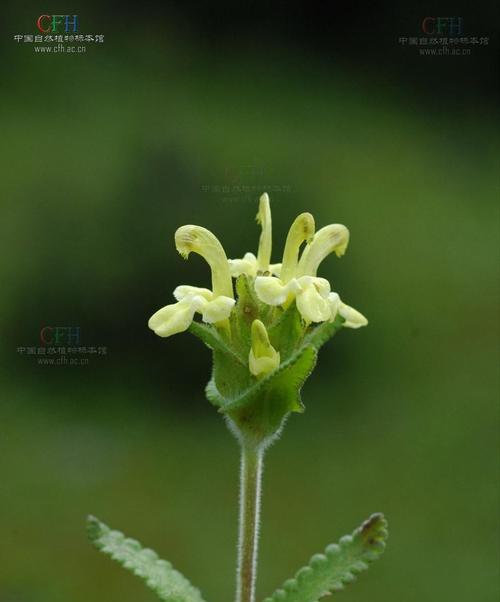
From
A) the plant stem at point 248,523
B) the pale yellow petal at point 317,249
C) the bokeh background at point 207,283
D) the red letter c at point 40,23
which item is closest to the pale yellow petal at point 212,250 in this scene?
the pale yellow petal at point 317,249

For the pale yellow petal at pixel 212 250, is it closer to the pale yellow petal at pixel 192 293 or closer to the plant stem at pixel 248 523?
the pale yellow petal at pixel 192 293

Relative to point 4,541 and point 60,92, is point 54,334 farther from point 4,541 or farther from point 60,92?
point 60,92

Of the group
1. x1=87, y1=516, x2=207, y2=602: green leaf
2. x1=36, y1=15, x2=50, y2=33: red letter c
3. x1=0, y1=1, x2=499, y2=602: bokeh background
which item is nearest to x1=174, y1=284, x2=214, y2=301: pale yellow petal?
x1=87, y1=516, x2=207, y2=602: green leaf

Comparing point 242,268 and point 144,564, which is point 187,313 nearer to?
point 242,268

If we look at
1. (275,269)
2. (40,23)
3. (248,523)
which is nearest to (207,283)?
(40,23)

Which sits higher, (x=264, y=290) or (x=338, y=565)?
(x=264, y=290)

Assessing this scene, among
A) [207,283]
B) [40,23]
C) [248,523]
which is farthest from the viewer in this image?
[207,283]

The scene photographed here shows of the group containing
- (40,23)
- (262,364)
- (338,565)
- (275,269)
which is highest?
(40,23)
